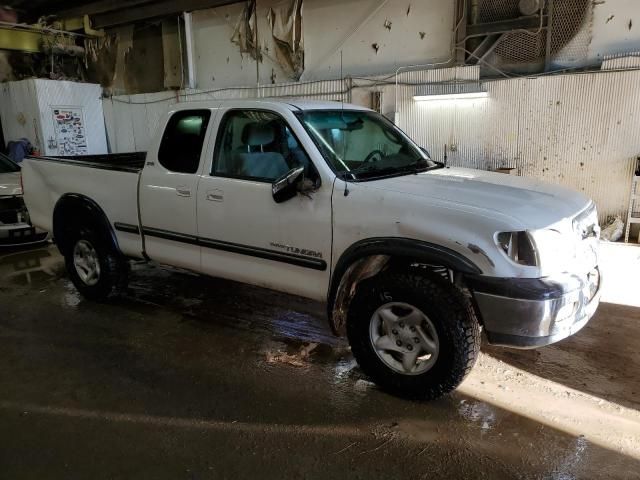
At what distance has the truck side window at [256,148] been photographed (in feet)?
10.9

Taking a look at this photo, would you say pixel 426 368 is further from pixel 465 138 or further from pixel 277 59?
pixel 277 59

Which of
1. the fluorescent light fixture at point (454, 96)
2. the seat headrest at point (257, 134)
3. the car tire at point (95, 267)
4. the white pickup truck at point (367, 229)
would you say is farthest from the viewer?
the fluorescent light fixture at point (454, 96)

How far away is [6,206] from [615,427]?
7.10m

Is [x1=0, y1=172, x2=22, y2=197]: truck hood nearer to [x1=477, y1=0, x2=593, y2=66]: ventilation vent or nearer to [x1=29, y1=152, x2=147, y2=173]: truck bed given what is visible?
[x1=29, y1=152, x2=147, y2=173]: truck bed

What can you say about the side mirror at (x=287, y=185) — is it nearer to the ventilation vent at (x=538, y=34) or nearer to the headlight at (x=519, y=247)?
the headlight at (x=519, y=247)

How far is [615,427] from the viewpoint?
2.70 meters

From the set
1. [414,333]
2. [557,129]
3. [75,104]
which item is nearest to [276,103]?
[414,333]

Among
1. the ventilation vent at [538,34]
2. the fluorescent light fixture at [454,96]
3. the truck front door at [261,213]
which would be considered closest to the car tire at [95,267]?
the truck front door at [261,213]

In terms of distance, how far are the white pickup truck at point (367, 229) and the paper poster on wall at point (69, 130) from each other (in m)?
7.91

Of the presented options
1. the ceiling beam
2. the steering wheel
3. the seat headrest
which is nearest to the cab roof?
the seat headrest

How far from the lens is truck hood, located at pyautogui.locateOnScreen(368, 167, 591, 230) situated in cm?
264

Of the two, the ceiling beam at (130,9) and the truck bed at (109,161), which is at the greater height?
the ceiling beam at (130,9)

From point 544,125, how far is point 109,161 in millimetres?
5805

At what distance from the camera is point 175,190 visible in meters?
3.81
